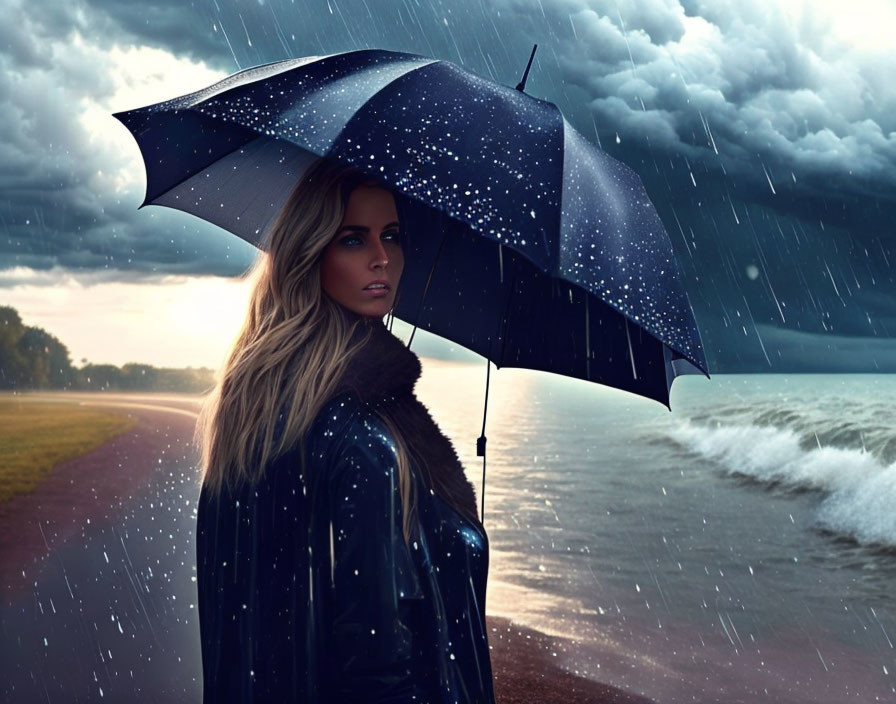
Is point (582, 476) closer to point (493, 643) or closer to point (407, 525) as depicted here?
point (493, 643)

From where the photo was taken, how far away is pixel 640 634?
11.8 m

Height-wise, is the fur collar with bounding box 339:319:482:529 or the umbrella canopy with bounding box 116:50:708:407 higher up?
the umbrella canopy with bounding box 116:50:708:407

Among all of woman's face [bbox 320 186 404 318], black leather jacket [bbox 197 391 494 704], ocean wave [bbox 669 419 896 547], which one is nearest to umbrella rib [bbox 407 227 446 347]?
woman's face [bbox 320 186 404 318]

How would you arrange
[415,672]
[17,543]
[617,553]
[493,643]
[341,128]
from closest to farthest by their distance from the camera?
[415,672], [341,128], [493,643], [17,543], [617,553]

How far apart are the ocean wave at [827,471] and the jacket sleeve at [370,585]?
2174 cm

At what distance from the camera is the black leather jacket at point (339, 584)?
171cm

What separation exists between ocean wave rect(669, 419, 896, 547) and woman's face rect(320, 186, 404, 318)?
70.9 feet

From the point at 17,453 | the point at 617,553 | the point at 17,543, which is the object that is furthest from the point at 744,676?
the point at 17,453

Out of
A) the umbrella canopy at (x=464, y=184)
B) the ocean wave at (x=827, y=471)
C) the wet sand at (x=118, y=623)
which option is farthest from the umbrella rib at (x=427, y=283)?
the ocean wave at (x=827, y=471)

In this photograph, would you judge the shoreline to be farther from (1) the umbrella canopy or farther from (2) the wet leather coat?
(2) the wet leather coat

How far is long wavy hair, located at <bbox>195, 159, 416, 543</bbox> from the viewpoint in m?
1.85

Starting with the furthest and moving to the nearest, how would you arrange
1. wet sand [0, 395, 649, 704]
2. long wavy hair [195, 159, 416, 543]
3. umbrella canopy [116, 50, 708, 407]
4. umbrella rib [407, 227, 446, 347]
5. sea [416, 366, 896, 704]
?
sea [416, 366, 896, 704] < wet sand [0, 395, 649, 704] < umbrella rib [407, 227, 446, 347] < umbrella canopy [116, 50, 708, 407] < long wavy hair [195, 159, 416, 543]

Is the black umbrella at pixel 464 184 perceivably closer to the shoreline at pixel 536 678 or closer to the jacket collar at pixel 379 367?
the jacket collar at pixel 379 367

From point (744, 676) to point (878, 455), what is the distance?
70.6 ft
